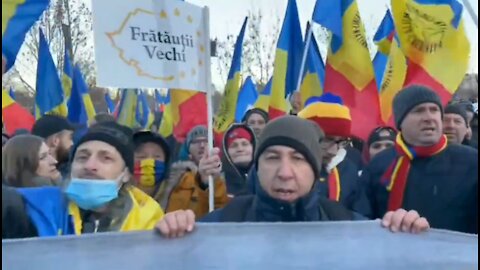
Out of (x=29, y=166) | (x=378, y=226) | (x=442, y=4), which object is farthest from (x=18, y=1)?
(x=378, y=226)

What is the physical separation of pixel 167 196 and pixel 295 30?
3841mm

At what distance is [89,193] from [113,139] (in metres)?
0.35

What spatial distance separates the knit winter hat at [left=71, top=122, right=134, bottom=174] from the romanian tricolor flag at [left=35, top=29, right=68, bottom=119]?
4.54 metres

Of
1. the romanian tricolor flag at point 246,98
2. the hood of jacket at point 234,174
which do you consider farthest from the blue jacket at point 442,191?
the romanian tricolor flag at point 246,98

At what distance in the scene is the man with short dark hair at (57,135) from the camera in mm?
5320

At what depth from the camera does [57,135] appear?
545 cm

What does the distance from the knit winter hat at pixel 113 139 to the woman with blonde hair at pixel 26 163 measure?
845 mm

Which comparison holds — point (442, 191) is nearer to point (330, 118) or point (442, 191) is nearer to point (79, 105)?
point (330, 118)

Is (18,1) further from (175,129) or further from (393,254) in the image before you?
(393,254)

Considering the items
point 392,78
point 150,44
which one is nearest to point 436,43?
point 392,78

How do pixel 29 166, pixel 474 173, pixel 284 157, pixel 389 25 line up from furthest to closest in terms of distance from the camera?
1. pixel 389 25
2. pixel 29 166
3. pixel 474 173
4. pixel 284 157

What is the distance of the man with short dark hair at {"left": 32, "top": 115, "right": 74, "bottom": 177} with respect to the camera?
532cm

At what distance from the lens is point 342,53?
19.8ft

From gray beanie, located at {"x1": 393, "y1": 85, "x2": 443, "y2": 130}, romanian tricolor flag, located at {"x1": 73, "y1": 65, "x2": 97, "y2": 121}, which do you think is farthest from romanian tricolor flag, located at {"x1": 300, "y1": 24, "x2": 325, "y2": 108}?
gray beanie, located at {"x1": 393, "y1": 85, "x2": 443, "y2": 130}
